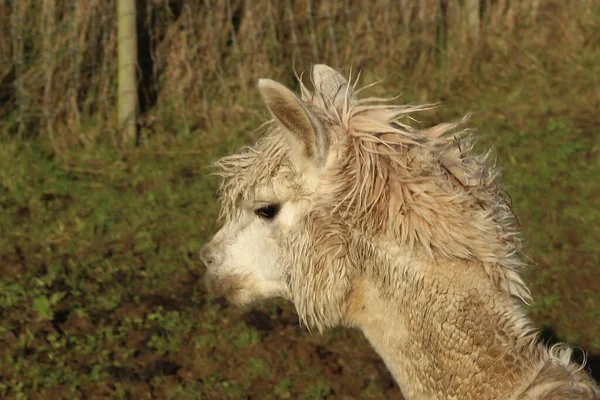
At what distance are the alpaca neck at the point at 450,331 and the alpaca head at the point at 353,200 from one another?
49mm

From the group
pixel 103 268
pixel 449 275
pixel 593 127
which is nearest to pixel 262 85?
pixel 449 275

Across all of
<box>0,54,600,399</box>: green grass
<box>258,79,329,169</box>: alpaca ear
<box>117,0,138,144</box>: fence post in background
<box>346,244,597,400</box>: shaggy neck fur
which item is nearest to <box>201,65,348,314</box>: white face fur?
<box>258,79,329,169</box>: alpaca ear

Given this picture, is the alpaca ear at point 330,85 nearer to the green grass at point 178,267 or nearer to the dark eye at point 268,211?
the dark eye at point 268,211

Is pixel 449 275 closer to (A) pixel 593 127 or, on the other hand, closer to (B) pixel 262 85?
(B) pixel 262 85

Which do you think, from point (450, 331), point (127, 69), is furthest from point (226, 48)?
point (450, 331)

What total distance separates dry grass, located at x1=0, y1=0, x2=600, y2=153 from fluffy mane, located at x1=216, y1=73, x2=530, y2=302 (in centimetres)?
438

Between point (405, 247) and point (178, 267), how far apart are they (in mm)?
3165

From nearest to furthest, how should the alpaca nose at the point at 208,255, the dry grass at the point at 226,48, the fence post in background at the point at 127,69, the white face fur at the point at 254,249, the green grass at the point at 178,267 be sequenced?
the white face fur at the point at 254,249 < the alpaca nose at the point at 208,255 < the green grass at the point at 178,267 < the fence post in background at the point at 127,69 < the dry grass at the point at 226,48

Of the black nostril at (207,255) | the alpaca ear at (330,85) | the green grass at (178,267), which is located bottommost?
the green grass at (178,267)

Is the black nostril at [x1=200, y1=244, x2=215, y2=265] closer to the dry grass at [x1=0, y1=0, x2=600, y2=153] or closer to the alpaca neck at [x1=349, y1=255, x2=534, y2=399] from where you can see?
the alpaca neck at [x1=349, y1=255, x2=534, y2=399]

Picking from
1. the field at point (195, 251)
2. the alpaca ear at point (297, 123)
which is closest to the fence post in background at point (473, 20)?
the field at point (195, 251)

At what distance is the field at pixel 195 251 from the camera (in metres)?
5.02

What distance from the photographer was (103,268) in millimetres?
5934

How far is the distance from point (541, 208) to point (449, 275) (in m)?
3.80
